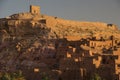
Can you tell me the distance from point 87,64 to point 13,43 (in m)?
12.0

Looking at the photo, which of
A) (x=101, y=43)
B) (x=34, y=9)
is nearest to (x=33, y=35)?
(x=34, y=9)

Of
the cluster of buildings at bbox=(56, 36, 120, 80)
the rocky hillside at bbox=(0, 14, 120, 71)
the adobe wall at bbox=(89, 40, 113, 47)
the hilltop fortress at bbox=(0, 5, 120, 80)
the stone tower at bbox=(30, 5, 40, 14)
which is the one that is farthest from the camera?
the stone tower at bbox=(30, 5, 40, 14)

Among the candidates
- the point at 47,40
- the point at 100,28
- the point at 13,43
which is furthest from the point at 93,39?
the point at 100,28

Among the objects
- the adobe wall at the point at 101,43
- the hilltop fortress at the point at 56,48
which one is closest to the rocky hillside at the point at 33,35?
the hilltop fortress at the point at 56,48

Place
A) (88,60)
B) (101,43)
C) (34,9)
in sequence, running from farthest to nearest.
→ (34,9)
(101,43)
(88,60)

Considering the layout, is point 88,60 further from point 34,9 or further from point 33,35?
point 34,9

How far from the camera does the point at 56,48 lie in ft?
150

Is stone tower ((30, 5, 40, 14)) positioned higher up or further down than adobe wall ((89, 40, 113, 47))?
higher up

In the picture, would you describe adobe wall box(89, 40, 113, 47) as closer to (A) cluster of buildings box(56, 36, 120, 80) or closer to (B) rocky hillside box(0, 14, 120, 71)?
(A) cluster of buildings box(56, 36, 120, 80)

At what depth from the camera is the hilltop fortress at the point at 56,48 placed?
1537 inches

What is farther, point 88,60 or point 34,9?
point 34,9

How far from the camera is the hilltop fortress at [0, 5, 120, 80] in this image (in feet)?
128

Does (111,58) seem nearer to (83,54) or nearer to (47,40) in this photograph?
(83,54)

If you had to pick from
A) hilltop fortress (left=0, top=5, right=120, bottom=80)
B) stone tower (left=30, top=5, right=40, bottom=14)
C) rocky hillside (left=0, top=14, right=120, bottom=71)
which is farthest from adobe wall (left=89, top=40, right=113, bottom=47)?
stone tower (left=30, top=5, right=40, bottom=14)
